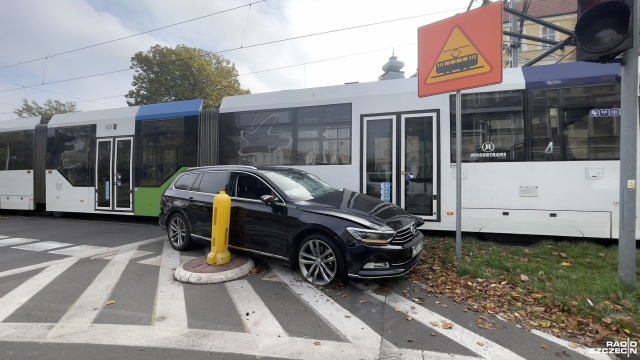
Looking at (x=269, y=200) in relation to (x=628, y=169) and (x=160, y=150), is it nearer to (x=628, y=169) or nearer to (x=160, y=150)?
(x=628, y=169)

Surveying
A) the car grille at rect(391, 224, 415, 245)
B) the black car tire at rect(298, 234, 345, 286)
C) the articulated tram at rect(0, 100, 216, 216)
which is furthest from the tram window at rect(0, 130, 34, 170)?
the car grille at rect(391, 224, 415, 245)

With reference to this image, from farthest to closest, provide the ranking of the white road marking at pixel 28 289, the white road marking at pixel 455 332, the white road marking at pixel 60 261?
the white road marking at pixel 60 261 → the white road marking at pixel 28 289 → the white road marking at pixel 455 332

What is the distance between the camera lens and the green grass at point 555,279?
3398 millimetres

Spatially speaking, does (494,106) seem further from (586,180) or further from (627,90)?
(627,90)

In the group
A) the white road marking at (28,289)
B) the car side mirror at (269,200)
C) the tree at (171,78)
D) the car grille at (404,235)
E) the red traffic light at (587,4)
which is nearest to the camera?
the red traffic light at (587,4)

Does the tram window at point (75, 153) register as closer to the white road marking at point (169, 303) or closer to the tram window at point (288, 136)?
the tram window at point (288, 136)

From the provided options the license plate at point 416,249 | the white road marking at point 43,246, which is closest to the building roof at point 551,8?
the license plate at point 416,249

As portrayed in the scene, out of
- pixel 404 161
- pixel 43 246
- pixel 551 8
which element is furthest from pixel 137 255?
pixel 551 8

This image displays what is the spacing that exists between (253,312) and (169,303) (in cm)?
114

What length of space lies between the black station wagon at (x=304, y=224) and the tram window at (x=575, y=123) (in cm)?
A: 302

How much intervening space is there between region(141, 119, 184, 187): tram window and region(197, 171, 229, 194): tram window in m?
3.06

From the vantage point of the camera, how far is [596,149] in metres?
5.84

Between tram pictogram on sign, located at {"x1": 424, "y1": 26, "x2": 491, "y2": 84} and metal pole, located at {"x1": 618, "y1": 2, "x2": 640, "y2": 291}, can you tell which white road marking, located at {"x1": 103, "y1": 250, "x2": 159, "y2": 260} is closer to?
tram pictogram on sign, located at {"x1": 424, "y1": 26, "x2": 491, "y2": 84}

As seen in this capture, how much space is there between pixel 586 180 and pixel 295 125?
19.2 feet
